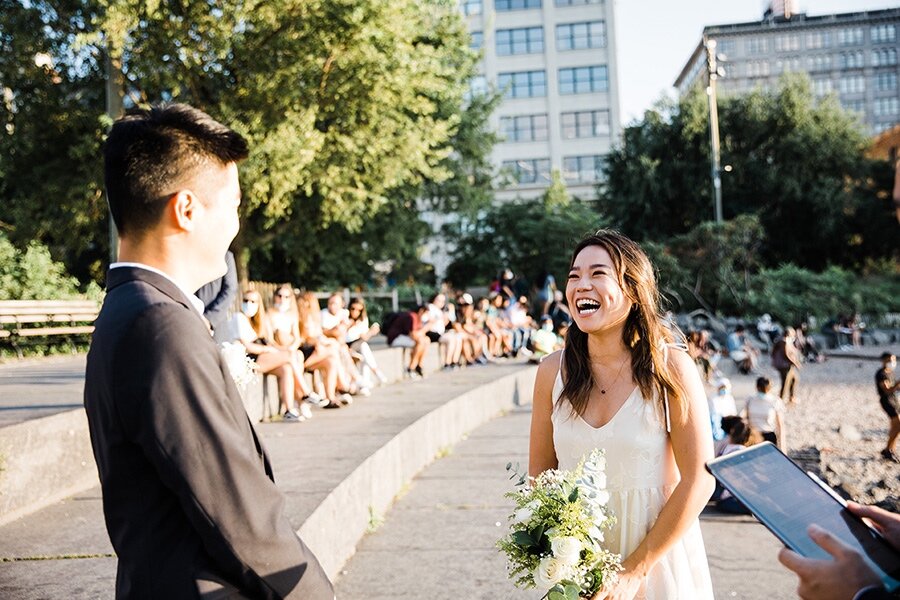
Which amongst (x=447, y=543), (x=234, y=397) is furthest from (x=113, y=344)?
(x=447, y=543)

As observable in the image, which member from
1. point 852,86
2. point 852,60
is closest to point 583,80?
point 852,60

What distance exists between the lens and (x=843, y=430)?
14.0 metres

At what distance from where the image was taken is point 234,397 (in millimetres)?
1790

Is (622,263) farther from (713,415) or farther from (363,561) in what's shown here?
(713,415)

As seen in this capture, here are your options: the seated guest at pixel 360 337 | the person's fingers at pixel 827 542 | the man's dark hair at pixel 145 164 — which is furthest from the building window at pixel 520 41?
the person's fingers at pixel 827 542

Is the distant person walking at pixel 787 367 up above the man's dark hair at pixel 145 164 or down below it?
below

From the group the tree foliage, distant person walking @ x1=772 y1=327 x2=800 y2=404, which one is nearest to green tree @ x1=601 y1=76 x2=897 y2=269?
distant person walking @ x1=772 y1=327 x2=800 y2=404

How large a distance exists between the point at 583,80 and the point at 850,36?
264 ft

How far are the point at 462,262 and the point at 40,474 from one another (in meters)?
39.6

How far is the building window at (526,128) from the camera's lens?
73312 millimetres

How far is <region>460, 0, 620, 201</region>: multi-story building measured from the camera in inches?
2830

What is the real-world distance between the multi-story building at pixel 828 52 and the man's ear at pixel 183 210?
436 ft

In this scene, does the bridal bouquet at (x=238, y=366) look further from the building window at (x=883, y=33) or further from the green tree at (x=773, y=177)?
the building window at (x=883, y=33)

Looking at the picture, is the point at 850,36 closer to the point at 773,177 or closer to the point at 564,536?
the point at 773,177
